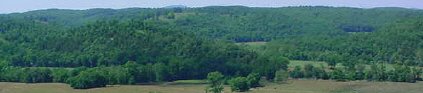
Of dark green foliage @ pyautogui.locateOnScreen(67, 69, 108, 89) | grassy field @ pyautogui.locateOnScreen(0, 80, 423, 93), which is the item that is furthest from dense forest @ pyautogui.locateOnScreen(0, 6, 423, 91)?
grassy field @ pyautogui.locateOnScreen(0, 80, 423, 93)

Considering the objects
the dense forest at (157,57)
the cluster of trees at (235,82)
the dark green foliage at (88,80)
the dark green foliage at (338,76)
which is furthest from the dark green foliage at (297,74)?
the dark green foliage at (88,80)

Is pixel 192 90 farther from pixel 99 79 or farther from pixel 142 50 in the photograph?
pixel 142 50

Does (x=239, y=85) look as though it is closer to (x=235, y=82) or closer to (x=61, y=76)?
(x=235, y=82)

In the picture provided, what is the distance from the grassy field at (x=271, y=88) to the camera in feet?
277

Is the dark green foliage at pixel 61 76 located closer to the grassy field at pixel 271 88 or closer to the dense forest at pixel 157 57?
the dense forest at pixel 157 57

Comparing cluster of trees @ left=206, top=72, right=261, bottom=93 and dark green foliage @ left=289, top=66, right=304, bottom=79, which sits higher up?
cluster of trees @ left=206, top=72, right=261, bottom=93

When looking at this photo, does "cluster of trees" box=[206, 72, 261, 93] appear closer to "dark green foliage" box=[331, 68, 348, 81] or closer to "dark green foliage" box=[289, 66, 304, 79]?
"dark green foliage" box=[289, 66, 304, 79]

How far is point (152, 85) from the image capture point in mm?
92125

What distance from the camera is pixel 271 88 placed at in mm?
89188

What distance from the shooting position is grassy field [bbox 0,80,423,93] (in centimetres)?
8431

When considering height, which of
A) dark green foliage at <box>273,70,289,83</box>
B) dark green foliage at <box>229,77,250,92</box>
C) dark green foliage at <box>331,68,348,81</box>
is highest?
dark green foliage at <box>229,77,250,92</box>

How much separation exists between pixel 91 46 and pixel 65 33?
13.3m

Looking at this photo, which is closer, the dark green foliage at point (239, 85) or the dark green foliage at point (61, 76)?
the dark green foliage at point (239, 85)

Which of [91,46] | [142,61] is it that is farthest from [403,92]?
[91,46]
